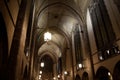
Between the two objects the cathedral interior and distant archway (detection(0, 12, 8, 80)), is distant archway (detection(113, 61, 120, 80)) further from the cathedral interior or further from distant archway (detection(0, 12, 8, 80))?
distant archway (detection(0, 12, 8, 80))

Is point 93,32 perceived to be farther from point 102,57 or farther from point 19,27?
point 19,27

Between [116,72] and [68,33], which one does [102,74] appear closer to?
[116,72]

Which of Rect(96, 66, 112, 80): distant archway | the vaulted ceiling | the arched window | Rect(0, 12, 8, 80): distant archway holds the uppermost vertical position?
the vaulted ceiling

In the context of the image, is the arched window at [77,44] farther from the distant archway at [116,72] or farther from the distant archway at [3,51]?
the distant archway at [3,51]

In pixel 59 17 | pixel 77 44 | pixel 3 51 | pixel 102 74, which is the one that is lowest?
pixel 102 74

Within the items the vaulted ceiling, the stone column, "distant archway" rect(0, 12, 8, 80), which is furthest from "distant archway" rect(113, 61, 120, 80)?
"distant archway" rect(0, 12, 8, 80)

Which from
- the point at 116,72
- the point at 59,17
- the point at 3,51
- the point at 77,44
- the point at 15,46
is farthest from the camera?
the point at 59,17

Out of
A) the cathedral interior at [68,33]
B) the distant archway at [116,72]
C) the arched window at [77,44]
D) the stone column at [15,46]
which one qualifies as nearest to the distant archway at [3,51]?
the cathedral interior at [68,33]

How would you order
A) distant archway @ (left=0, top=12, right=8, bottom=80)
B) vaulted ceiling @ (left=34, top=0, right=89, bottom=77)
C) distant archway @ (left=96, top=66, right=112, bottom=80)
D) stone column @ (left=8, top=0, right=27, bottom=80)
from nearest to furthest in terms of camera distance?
distant archway @ (left=0, top=12, right=8, bottom=80)
stone column @ (left=8, top=0, right=27, bottom=80)
distant archway @ (left=96, top=66, right=112, bottom=80)
vaulted ceiling @ (left=34, top=0, right=89, bottom=77)

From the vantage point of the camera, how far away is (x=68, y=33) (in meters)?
17.7

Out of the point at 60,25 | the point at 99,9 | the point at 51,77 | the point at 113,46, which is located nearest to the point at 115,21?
the point at 113,46

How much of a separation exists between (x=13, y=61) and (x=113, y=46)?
20.7 ft

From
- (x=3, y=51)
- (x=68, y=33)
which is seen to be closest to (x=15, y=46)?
(x=3, y=51)

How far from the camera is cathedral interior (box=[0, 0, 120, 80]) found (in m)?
3.95
